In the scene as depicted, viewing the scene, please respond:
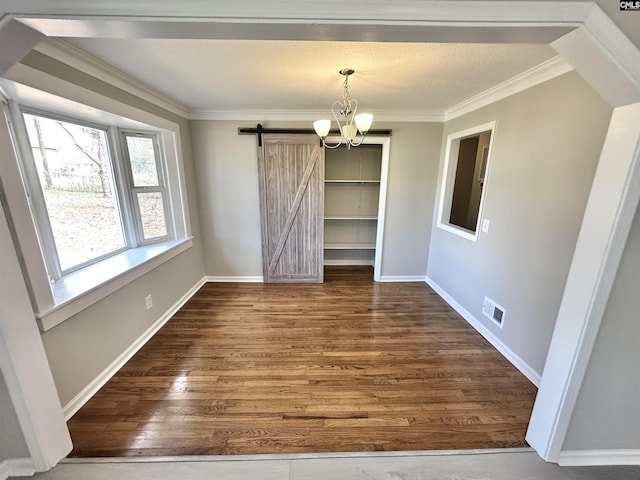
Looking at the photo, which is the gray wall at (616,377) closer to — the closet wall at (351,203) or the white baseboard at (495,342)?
the white baseboard at (495,342)

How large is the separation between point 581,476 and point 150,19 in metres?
2.84

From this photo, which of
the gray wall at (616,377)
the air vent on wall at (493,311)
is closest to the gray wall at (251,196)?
the air vent on wall at (493,311)

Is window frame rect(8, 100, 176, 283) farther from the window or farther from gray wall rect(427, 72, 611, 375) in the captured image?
gray wall rect(427, 72, 611, 375)

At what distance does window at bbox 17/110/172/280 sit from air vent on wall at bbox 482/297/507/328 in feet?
12.1

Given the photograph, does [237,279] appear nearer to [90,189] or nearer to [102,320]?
[102,320]

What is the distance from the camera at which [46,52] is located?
5.06ft

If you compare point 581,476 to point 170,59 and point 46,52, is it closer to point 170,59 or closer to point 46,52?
point 170,59

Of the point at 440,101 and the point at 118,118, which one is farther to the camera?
the point at 440,101

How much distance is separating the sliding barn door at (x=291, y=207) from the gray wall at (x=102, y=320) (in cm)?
113

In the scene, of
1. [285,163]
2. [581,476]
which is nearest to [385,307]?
[581,476]

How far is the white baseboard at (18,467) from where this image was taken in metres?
1.32

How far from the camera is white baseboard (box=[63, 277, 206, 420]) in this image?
172 cm

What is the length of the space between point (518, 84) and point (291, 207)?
265 centimetres

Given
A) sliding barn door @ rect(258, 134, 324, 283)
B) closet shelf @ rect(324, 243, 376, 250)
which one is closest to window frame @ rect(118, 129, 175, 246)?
sliding barn door @ rect(258, 134, 324, 283)
